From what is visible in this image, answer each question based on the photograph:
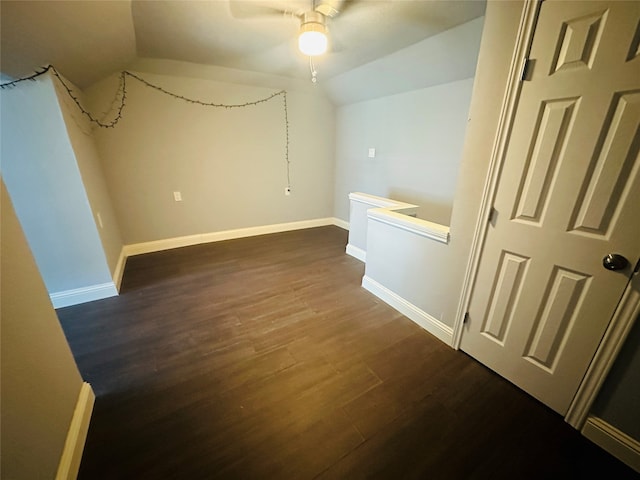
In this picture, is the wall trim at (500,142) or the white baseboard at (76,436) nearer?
the white baseboard at (76,436)

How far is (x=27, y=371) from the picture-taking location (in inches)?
35.2

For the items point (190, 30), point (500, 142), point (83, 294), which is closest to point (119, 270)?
point (83, 294)

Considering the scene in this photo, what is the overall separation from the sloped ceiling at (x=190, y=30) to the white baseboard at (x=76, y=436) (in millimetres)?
1973

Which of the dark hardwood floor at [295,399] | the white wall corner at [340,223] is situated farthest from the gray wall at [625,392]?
the white wall corner at [340,223]

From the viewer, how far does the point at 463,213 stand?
1.57 metres

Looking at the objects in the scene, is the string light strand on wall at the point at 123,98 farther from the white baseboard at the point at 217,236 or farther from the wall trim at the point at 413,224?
the wall trim at the point at 413,224

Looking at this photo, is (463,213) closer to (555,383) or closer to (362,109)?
(555,383)

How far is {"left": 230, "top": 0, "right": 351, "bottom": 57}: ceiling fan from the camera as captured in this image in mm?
1774

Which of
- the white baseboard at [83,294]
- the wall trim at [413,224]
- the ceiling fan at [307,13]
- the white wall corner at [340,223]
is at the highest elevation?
the ceiling fan at [307,13]

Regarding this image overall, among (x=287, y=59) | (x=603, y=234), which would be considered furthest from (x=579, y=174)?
(x=287, y=59)

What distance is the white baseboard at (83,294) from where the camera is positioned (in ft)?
7.26

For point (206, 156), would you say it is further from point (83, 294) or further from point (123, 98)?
point (83, 294)

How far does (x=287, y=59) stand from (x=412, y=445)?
355cm

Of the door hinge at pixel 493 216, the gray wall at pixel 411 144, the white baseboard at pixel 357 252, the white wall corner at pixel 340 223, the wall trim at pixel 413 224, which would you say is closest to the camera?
the door hinge at pixel 493 216
